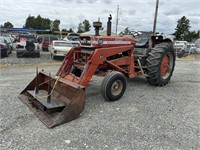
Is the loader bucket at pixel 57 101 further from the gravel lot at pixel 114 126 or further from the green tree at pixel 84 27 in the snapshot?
the green tree at pixel 84 27

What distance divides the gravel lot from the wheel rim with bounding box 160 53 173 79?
1209mm

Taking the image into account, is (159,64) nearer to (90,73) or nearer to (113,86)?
(113,86)

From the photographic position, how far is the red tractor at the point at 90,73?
3971 millimetres

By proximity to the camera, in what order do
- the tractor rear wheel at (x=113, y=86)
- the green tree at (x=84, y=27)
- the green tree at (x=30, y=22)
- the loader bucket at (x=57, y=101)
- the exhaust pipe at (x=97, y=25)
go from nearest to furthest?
the loader bucket at (x=57, y=101) → the tractor rear wheel at (x=113, y=86) → the exhaust pipe at (x=97, y=25) → the green tree at (x=84, y=27) → the green tree at (x=30, y=22)

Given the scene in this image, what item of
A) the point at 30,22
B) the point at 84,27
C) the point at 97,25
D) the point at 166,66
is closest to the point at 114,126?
the point at 97,25

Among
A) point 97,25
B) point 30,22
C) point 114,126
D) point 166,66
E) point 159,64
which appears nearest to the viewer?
point 114,126

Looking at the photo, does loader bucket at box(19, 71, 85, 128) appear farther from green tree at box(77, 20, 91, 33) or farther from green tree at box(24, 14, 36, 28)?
green tree at box(24, 14, 36, 28)

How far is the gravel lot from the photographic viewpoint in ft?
10.4

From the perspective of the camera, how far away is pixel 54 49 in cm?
1280

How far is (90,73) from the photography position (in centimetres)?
462

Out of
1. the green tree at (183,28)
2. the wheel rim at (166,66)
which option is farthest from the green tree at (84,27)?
the wheel rim at (166,66)

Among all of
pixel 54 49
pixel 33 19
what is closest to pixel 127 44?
pixel 54 49

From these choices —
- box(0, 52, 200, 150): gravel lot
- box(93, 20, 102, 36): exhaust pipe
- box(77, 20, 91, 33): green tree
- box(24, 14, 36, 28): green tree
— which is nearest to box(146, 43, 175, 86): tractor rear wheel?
box(0, 52, 200, 150): gravel lot

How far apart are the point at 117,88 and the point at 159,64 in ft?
5.86
